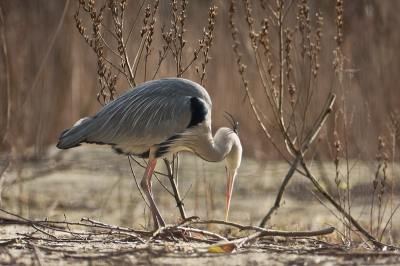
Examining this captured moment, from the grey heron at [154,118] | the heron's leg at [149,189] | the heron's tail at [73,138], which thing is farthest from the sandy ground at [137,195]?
the heron's tail at [73,138]

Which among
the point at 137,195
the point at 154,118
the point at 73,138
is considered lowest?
the point at 137,195

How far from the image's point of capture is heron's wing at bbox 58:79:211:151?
4051mm

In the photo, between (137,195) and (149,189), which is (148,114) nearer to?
(149,189)

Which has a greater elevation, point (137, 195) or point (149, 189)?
point (149, 189)

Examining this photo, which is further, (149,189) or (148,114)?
(149,189)

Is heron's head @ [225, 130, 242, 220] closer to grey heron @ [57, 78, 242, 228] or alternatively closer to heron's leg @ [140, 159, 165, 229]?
grey heron @ [57, 78, 242, 228]

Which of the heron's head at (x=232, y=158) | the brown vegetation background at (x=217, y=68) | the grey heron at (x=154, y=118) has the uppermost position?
the brown vegetation background at (x=217, y=68)

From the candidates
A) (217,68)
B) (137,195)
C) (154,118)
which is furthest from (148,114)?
(217,68)

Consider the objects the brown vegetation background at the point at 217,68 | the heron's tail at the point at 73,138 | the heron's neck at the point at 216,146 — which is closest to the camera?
the heron's tail at the point at 73,138

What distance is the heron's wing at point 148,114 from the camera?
405 centimetres

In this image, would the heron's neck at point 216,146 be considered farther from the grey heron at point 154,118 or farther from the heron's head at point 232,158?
the grey heron at point 154,118

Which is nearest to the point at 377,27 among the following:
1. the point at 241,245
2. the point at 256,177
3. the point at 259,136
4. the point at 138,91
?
the point at 259,136

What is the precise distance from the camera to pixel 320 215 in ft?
21.7

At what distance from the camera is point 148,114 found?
410 cm
